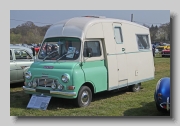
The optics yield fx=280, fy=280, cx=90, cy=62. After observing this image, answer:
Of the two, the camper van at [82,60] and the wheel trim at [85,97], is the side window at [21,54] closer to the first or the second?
the camper van at [82,60]

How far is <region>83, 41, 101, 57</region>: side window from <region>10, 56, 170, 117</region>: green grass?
1.33m

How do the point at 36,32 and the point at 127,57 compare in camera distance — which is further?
the point at 127,57

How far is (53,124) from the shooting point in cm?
617

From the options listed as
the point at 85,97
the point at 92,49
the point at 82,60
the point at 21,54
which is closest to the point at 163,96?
the point at 85,97

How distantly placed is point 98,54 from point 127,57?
50.3 inches

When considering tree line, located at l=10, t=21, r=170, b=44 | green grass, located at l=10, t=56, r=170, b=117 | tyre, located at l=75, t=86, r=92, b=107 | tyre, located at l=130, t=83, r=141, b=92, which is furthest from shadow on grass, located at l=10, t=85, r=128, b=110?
tree line, located at l=10, t=21, r=170, b=44

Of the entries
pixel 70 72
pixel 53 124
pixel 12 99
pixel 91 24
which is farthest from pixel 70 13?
pixel 12 99

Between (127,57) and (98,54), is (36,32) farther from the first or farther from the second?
(127,57)

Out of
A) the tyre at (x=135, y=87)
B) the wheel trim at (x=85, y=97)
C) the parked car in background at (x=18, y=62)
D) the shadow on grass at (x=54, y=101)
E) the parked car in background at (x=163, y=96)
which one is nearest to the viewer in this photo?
the parked car in background at (x=163, y=96)

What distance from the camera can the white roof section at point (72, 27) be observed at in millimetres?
7404

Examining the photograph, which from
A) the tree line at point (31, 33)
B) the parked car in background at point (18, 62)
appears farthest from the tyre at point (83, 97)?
the parked car in background at point (18, 62)

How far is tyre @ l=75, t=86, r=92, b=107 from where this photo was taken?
279 inches

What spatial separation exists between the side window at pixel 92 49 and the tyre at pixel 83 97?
0.90 meters

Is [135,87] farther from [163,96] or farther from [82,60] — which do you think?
[163,96]
